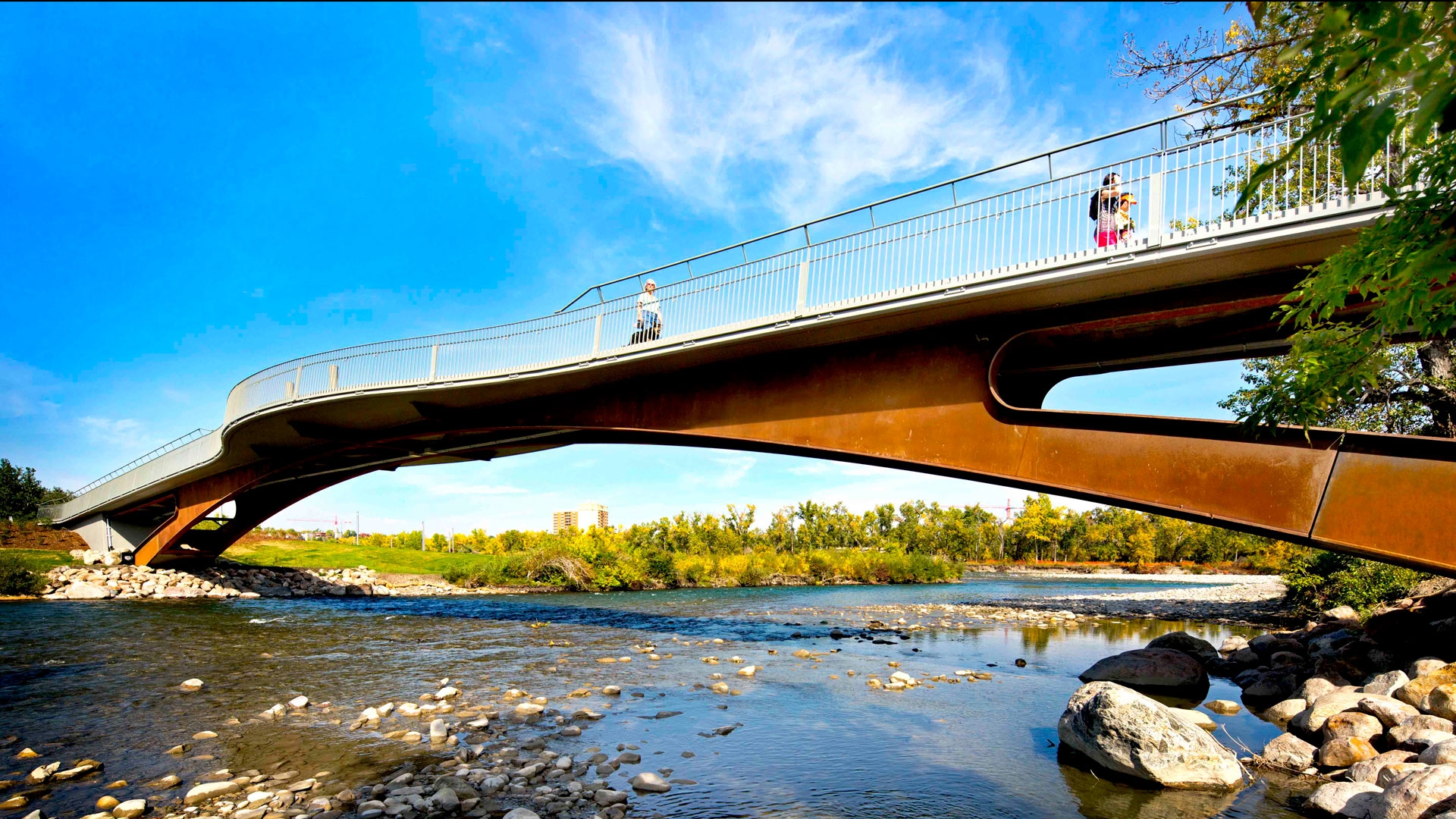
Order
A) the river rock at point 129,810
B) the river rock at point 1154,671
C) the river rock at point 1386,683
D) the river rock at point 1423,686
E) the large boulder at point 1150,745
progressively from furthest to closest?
1. the river rock at point 1154,671
2. the river rock at point 1386,683
3. the river rock at point 1423,686
4. the large boulder at point 1150,745
5. the river rock at point 129,810

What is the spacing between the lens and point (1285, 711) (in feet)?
34.7

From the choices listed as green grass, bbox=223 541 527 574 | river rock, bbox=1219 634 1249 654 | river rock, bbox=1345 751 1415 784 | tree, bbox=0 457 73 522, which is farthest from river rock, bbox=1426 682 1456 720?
tree, bbox=0 457 73 522

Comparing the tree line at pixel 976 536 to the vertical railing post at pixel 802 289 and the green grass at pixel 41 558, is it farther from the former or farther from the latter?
the vertical railing post at pixel 802 289

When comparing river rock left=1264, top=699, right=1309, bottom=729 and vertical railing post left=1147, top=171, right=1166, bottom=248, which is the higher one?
vertical railing post left=1147, top=171, right=1166, bottom=248

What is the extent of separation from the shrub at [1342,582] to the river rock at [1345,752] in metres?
9.71

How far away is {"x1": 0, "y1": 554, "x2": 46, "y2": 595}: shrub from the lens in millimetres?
27969

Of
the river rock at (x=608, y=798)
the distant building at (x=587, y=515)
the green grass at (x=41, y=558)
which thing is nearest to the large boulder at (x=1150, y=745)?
the river rock at (x=608, y=798)

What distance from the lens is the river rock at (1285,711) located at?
34.1 feet

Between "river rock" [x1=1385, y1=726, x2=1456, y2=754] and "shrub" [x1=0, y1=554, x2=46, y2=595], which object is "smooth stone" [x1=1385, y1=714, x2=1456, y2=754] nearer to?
"river rock" [x1=1385, y1=726, x2=1456, y2=754]

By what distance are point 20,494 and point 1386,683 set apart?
75815mm

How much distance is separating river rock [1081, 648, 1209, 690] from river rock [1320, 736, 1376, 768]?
401cm

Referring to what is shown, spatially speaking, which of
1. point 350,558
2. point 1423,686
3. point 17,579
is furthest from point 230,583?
point 1423,686

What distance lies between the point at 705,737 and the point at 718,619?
15.6m

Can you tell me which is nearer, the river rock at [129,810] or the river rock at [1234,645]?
the river rock at [129,810]
